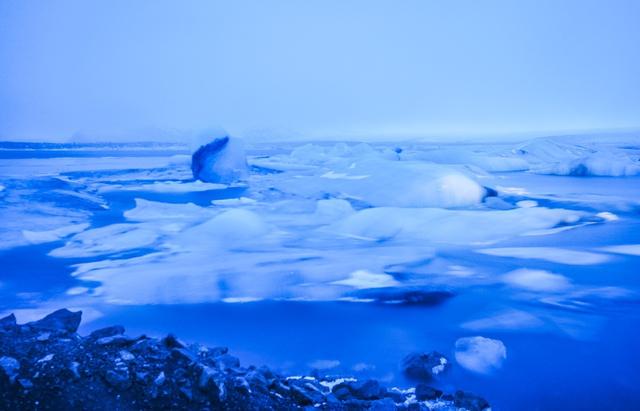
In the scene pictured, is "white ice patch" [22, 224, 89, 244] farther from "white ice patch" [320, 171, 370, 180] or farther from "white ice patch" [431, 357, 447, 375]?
"white ice patch" [320, 171, 370, 180]

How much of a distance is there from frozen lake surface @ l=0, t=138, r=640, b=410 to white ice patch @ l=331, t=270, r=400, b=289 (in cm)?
2

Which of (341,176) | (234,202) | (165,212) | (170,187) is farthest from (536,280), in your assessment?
(170,187)

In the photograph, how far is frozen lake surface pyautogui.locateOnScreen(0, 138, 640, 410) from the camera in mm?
2250

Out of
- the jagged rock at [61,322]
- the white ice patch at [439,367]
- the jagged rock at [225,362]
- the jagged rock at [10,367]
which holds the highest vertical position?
the jagged rock at [10,367]

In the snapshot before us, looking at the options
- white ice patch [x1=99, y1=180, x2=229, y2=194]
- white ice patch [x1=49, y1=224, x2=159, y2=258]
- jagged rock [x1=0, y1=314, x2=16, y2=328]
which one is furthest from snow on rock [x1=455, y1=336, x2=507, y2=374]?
white ice patch [x1=99, y1=180, x2=229, y2=194]

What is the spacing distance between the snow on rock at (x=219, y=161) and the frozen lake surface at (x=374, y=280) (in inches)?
111

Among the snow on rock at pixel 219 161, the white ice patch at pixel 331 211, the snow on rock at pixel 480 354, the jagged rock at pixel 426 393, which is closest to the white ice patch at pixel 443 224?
the white ice patch at pixel 331 211

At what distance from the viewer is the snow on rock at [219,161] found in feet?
31.0

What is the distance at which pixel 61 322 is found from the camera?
6.95ft

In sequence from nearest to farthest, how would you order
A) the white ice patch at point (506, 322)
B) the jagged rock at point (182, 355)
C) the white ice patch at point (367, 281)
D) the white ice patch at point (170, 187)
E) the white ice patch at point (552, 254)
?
1. the jagged rock at point (182, 355)
2. the white ice patch at point (506, 322)
3. the white ice patch at point (367, 281)
4. the white ice patch at point (552, 254)
5. the white ice patch at point (170, 187)

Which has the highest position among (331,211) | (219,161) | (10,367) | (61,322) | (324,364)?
(219,161)

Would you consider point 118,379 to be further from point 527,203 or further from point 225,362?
point 527,203

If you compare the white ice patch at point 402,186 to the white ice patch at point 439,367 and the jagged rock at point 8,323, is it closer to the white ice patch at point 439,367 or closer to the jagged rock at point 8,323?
the white ice patch at point 439,367

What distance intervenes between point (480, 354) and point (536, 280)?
4.50 ft
